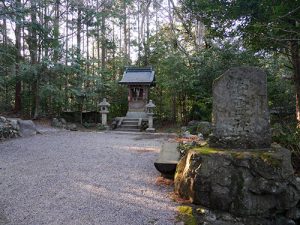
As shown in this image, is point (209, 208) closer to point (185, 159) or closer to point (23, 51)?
point (185, 159)

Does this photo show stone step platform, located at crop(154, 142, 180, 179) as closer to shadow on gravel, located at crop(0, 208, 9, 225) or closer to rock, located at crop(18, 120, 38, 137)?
shadow on gravel, located at crop(0, 208, 9, 225)

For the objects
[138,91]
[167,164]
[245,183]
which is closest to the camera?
[245,183]

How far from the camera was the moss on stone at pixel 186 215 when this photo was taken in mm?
3464

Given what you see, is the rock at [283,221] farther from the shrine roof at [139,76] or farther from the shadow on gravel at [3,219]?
the shrine roof at [139,76]

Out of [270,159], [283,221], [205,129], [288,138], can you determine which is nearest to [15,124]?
[205,129]

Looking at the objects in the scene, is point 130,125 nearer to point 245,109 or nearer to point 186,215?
point 245,109

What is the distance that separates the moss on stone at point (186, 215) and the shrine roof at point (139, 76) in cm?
1306

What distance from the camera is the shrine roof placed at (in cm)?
1662

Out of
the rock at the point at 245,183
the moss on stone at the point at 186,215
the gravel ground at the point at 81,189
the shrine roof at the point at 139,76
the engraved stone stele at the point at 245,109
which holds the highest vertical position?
the shrine roof at the point at 139,76

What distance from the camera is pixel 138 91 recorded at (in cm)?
1734

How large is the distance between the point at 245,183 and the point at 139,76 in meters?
13.9

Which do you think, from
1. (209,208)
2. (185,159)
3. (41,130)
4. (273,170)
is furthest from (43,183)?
(41,130)

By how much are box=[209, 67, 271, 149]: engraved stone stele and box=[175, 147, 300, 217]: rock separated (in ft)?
1.25

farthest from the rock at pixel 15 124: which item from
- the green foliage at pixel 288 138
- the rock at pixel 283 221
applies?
the rock at pixel 283 221
